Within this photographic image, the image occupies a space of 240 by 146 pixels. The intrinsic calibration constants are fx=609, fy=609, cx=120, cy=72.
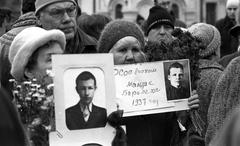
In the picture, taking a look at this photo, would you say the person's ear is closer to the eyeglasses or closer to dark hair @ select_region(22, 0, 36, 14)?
the eyeglasses

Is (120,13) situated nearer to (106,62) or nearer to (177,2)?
(177,2)

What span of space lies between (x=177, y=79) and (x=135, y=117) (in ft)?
1.30

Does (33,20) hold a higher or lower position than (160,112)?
higher

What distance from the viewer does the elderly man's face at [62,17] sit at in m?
4.71

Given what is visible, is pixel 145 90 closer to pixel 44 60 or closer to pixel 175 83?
pixel 175 83

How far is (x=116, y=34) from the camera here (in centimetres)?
467

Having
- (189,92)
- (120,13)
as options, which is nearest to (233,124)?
(189,92)

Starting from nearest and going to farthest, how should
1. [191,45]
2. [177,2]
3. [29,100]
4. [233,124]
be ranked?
1. [233,124]
2. [29,100]
3. [191,45]
4. [177,2]

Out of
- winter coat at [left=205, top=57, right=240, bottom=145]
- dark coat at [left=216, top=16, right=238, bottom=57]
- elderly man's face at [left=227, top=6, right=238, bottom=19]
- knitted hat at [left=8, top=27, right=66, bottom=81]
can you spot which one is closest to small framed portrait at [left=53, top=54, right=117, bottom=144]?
knitted hat at [left=8, top=27, right=66, bottom=81]

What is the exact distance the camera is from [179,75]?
4.28 meters

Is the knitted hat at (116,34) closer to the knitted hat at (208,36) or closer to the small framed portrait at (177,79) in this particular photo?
the small framed portrait at (177,79)

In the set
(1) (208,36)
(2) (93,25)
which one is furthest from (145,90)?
(2) (93,25)

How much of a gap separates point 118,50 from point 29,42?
97 cm

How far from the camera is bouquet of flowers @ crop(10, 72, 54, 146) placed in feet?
11.2
